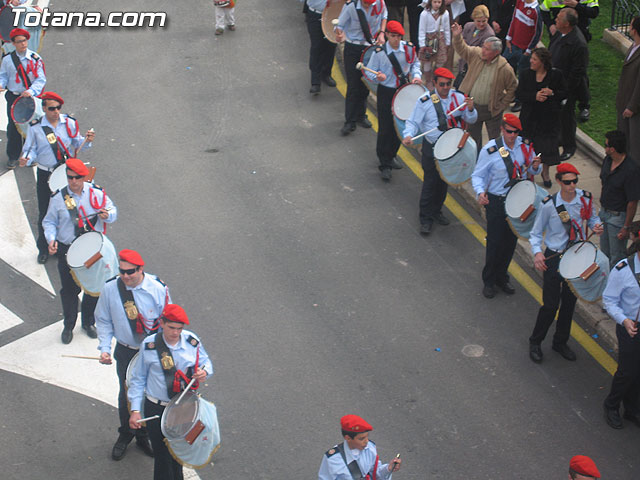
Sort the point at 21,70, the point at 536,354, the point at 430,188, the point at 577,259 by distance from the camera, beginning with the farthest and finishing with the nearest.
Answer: the point at 21,70 → the point at 430,188 → the point at 536,354 → the point at 577,259

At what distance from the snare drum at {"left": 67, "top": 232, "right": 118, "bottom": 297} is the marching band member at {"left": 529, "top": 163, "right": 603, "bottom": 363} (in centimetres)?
418

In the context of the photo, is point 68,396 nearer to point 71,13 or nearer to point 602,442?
point 602,442

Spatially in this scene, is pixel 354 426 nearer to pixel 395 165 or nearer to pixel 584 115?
pixel 395 165

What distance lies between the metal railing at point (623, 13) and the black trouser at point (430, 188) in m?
6.00

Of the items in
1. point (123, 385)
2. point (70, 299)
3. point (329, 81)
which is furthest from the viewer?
point (329, 81)

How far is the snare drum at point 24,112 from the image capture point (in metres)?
12.0

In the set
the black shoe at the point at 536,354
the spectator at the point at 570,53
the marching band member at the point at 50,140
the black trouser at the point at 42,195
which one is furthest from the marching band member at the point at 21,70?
the black shoe at the point at 536,354

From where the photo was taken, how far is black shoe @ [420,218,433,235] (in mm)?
11617

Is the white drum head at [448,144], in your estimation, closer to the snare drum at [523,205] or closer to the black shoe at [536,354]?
the snare drum at [523,205]

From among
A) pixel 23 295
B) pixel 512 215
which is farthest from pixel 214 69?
pixel 512 215

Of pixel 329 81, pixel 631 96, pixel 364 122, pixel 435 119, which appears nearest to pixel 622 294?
pixel 435 119

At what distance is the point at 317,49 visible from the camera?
1470cm

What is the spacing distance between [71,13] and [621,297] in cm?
1336

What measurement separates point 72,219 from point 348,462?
14.2 feet
